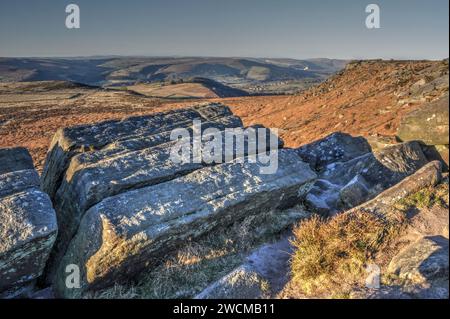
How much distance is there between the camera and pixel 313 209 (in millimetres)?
8938

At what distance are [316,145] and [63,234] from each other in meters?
8.89

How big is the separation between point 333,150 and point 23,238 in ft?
32.6

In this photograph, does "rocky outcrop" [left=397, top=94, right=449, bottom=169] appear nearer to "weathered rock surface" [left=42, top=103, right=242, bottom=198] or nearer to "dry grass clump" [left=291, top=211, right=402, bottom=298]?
"dry grass clump" [left=291, top=211, right=402, bottom=298]

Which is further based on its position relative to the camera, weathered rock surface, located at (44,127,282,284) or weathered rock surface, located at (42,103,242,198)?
weathered rock surface, located at (42,103,242,198)

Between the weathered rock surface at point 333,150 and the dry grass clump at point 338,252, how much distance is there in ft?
17.1

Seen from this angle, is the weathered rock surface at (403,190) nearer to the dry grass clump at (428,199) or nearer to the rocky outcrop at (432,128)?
the dry grass clump at (428,199)

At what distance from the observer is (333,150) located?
12.5 meters

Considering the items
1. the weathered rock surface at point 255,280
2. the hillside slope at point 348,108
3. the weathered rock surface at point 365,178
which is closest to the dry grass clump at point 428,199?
the weathered rock surface at point 365,178

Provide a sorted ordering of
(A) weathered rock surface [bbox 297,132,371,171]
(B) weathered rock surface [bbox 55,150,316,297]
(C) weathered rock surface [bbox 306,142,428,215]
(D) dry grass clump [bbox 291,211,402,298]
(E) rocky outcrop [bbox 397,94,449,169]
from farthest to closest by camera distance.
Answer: (A) weathered rock surface [bbox 297,132,371,171], (E) rocky outcrop [bbox 397,94,449,169], (C) weathered rock surface [bbox 306,142,428,215], (B) weathered rock surface [bbox 55,150,316,297], (D) dry grass clump [bbox 291,211,402,298]

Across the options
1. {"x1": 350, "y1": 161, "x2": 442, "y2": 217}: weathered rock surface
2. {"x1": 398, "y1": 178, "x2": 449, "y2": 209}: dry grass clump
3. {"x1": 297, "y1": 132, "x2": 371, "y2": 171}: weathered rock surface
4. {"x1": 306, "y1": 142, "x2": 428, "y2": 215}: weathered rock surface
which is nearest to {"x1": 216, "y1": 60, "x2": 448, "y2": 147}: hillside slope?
{"x1": 297, "y1": 132, "x2": 371, "y2": 171}: weathered rock surface

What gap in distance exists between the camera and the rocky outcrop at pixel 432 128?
386 inches

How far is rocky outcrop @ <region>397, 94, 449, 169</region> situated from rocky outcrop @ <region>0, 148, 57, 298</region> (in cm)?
990

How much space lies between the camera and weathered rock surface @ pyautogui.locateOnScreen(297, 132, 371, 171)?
1223 cm
